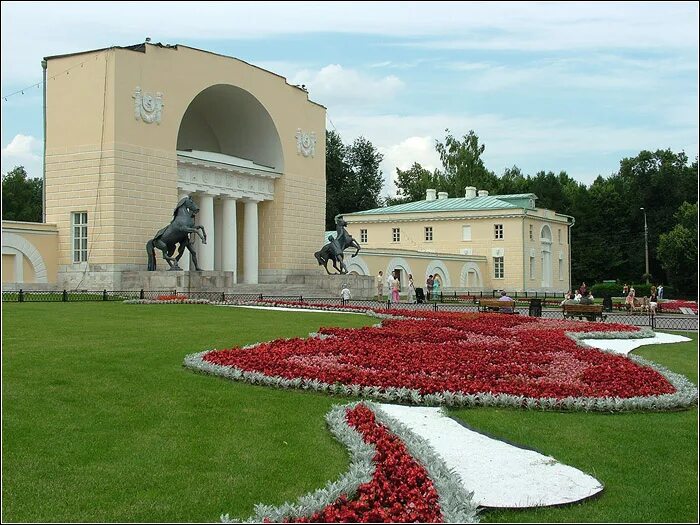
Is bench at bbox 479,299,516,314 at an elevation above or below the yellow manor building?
below

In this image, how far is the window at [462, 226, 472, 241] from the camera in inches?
2386

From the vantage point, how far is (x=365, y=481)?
6691 millimetres

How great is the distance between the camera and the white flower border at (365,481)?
19.6ft

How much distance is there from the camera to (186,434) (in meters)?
8.11

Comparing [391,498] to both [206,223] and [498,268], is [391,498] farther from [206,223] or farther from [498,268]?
[498,268]

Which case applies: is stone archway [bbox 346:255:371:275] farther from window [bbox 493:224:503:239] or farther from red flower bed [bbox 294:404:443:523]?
red flower bed [bbox 294:404:443:523]

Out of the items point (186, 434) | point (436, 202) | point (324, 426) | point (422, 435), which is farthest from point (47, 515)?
point (436, 202)

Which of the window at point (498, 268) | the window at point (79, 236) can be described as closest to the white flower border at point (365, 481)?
the window at point (79, 236)

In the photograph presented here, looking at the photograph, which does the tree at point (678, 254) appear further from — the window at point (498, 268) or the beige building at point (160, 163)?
the beige building at point (160, 163)

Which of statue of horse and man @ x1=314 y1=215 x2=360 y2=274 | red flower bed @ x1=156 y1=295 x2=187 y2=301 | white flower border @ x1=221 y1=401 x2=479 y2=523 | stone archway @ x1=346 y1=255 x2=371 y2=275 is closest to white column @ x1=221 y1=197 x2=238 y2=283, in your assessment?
statue of horse and man @ x1=314 y1=215 x2=360 y2=274

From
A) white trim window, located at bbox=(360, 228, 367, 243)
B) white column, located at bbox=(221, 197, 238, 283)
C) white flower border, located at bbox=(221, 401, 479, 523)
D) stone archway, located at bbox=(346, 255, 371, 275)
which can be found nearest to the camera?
white flower border, located at bbox=(221, 401, 479, 523)

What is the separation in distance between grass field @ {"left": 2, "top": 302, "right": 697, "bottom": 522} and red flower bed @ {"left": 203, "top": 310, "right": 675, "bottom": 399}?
768 millimetres

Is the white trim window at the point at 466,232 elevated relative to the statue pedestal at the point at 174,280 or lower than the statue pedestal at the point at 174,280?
elevated

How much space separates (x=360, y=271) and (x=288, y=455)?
40.2 metres
